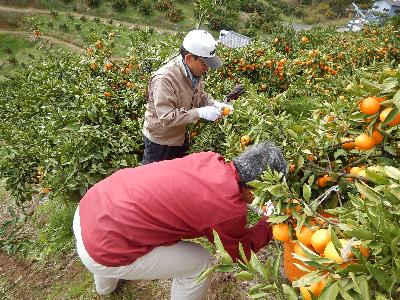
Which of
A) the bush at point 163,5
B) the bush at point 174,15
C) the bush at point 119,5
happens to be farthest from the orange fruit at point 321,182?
the bush at point 163,5

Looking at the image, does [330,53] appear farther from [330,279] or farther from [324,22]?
[324,22]

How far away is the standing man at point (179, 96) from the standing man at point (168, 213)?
3.20 feet

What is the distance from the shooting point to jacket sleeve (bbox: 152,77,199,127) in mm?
3154

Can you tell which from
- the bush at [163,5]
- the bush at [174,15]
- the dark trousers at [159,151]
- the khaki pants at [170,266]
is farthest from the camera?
the bush at [163,5]

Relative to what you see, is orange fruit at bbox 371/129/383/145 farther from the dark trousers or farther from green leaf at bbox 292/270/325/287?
the dark trousers

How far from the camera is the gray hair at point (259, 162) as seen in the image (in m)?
1.98

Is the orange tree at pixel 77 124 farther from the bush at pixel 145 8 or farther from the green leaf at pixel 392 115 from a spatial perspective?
the bush at pixel 145 8

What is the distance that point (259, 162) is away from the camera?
79.0 inches

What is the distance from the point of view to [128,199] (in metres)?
2.17

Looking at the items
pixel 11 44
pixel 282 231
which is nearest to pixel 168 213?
pixel 282 231

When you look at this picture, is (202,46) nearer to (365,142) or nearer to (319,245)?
(365,142)

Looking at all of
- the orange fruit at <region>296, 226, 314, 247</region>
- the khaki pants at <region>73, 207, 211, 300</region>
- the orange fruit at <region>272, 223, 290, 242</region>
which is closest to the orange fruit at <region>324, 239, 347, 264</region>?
the orange fruit at <region>296, 226, 314, 247</region>

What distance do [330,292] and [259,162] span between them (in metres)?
0.94

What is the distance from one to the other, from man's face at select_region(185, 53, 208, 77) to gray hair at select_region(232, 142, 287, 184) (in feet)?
3.99
